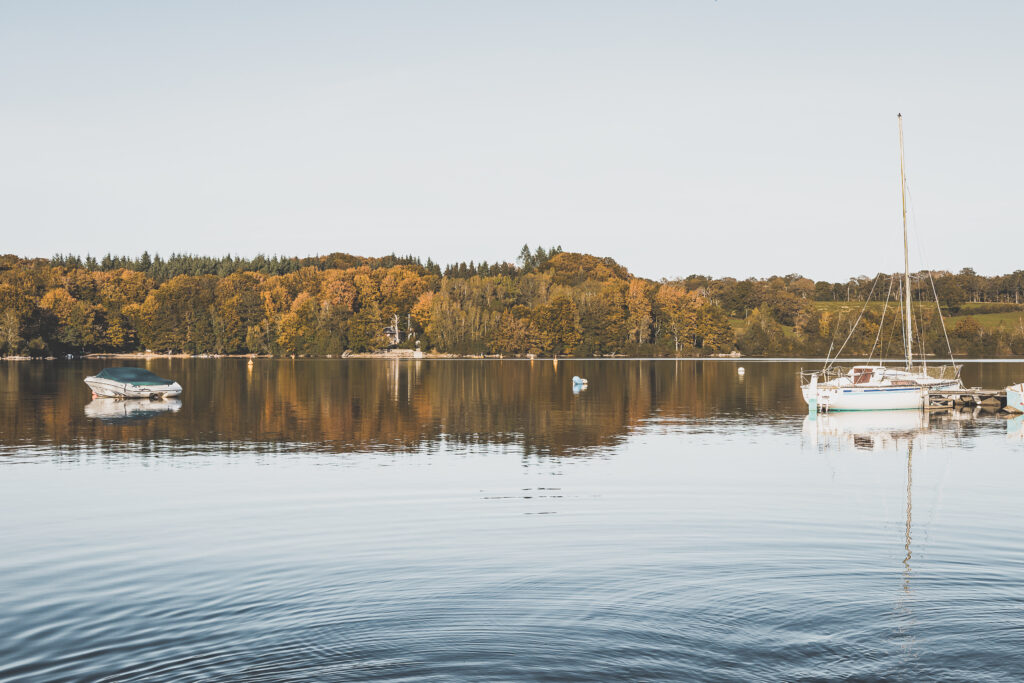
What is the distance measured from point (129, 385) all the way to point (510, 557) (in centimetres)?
5717

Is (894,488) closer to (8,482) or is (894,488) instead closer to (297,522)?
(297,522)

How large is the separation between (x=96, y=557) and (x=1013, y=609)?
1605 centimetres

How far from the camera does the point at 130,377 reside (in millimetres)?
69375

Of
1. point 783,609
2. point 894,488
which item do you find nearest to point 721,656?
point 783,609

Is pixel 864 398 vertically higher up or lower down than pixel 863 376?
lower down

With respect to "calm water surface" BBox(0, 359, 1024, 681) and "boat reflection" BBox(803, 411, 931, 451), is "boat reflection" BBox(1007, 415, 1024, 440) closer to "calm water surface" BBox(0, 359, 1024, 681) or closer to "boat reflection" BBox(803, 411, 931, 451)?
"calm water surface" BBox(0, 359, 1024, 681)

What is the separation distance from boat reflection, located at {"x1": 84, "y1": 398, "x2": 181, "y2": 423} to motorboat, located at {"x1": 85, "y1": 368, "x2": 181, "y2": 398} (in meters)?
0.52

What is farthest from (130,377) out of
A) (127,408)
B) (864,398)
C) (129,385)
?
(864,398)

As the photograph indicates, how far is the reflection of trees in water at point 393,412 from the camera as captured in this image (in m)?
40.5

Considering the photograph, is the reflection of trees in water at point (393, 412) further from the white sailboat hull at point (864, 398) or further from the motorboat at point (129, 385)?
the white sailboat hull at point (864, 398)

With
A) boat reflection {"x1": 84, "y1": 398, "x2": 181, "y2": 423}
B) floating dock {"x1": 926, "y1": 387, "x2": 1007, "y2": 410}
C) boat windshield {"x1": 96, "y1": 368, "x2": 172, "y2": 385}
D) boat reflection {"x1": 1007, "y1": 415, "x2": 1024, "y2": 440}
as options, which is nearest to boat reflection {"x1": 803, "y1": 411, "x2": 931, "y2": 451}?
floating dock {"x1": 926, "y1": 387, "x2": 1007, "y2": 410}

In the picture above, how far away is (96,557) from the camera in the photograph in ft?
59.4

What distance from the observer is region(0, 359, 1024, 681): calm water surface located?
11883 mm

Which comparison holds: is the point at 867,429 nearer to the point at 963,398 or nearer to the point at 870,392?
the point at 870,392
